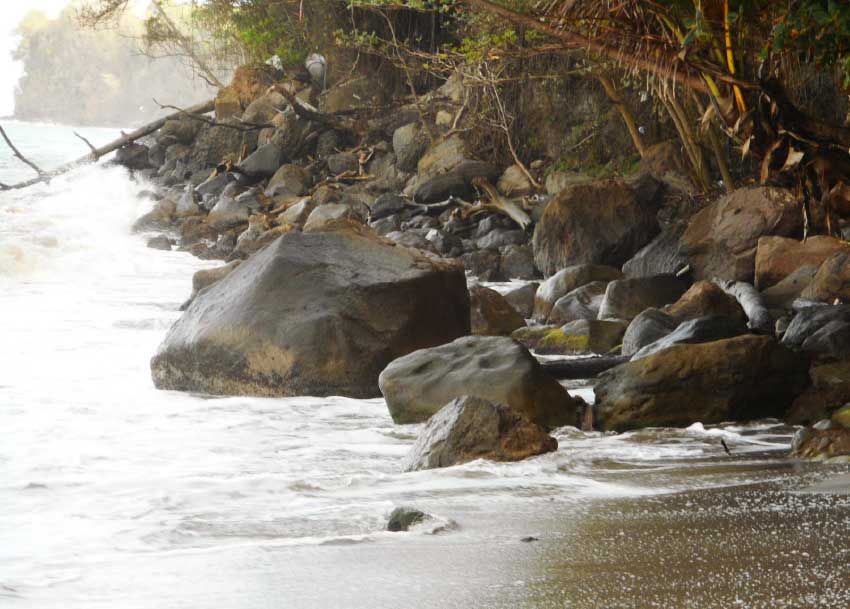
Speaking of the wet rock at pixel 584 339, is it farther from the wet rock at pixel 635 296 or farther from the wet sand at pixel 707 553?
the wet sand at pixel 707 553

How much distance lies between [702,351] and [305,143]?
15771 millimetres

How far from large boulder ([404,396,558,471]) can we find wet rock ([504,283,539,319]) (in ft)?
17.4

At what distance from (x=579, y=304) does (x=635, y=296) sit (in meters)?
0.65

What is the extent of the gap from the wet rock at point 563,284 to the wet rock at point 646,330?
8.22ft

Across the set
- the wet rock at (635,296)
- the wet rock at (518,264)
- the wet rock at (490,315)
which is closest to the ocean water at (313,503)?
the wet rock at (490,315)

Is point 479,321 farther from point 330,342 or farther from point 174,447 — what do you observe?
point 174,447

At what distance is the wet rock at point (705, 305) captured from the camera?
300 inches

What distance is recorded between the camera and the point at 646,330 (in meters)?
7.06

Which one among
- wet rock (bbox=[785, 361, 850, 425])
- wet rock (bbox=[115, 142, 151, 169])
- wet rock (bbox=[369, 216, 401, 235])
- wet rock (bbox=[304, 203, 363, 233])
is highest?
wet rock (bbox=[115, 142, 151, 169])

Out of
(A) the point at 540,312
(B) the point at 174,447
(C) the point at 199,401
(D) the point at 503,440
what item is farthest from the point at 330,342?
(A) the point at 540,312

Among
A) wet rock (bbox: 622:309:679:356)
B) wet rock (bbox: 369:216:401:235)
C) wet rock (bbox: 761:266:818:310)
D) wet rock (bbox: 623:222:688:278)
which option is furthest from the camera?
wet rock (bbox: 369:216:401:235)

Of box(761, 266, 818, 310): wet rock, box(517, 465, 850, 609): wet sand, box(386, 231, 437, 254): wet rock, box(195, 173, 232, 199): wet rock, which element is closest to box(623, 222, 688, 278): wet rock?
box(761, 266, 818, 310): wet rock

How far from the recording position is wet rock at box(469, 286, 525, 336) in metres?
8.71

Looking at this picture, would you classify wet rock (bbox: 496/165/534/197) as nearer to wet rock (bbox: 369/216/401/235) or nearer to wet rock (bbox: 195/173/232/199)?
wet rock (bbox: 369/216/401/235)
